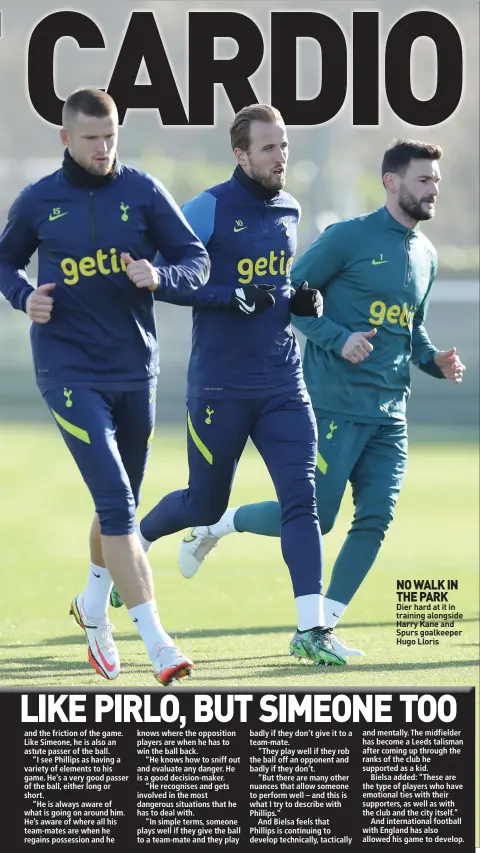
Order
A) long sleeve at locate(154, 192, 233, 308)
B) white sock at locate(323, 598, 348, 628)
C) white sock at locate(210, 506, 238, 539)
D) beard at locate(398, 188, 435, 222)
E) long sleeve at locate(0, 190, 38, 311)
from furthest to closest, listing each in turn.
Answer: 1. white sock at locate(210, 506, 238, 539)
2. white sock at locate(323, 598, 348, 628)
3. beard at locate(398, 188, 435, 222)
4. long sleeve at locate(154, 192, 233, 308)
5. long sleeve at locate(0, 190, 38, 311)

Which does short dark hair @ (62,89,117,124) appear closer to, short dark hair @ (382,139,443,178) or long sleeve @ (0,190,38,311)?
long sleeve @ (0,190,38,311)

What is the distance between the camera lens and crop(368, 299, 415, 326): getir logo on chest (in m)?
8.00

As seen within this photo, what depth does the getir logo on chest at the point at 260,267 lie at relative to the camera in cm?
750

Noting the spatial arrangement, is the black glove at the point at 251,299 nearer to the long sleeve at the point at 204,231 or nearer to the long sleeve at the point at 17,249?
the long sleeve at the point at 204,231

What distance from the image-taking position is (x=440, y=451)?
901 inches

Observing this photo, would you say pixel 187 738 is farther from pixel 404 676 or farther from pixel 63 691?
pixel 404 676

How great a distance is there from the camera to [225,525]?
887 centimetres

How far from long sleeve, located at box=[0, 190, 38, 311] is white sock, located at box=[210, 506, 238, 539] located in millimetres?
2188

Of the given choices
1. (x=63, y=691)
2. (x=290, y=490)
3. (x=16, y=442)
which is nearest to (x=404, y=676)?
(x=290, y=490)

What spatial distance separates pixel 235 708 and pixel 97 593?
34.2 inches

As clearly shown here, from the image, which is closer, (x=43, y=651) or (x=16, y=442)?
(x=43, y=651)

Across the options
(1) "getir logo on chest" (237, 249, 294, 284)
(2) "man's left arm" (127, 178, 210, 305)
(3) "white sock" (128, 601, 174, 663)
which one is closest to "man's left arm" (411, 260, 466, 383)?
(1) "getir logo on chest" (237, 249, 294, 284)

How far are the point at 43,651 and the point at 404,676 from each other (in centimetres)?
181

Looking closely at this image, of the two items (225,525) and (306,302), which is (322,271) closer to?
(306,302)
